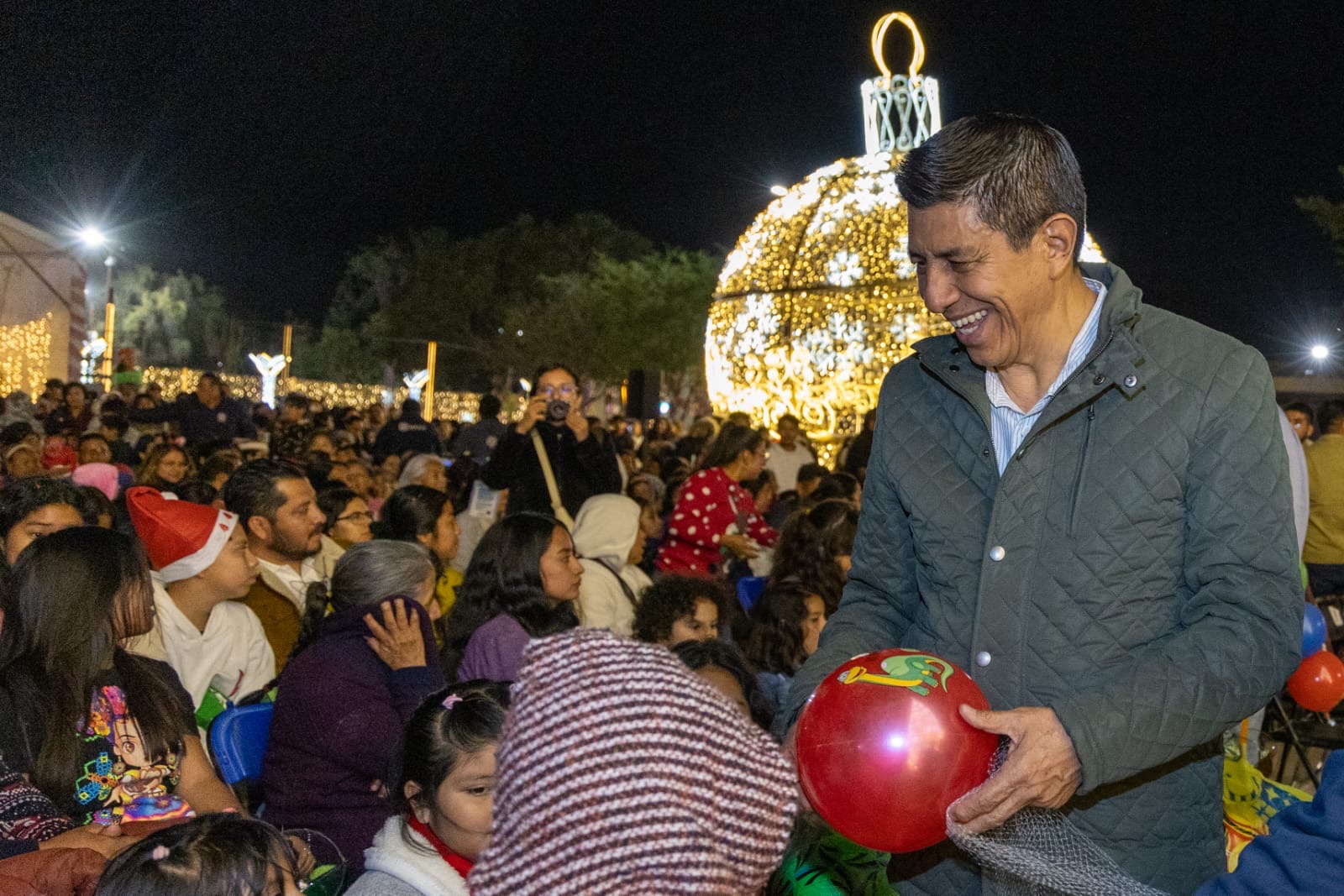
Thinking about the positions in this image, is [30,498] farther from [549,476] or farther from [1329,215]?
[1329,215]

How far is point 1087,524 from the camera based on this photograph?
6.55 ft

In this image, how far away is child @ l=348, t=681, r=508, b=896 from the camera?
276 centimetres

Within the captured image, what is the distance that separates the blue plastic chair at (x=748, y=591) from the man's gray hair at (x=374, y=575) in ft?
8.35

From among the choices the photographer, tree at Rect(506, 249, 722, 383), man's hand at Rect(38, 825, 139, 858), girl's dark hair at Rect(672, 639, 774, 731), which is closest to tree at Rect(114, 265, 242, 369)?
tree at Rect(506, 249, 722, 383)

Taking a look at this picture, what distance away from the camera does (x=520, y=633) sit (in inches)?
183

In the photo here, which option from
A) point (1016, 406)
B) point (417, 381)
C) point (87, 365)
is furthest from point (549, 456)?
point (417, 381)

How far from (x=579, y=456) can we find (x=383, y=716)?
11.2ft

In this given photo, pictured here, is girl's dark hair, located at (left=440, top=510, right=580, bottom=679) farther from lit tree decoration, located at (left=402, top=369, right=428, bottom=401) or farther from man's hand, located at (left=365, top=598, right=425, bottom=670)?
lit tree decoration, located at (left=402, top=369, right=428, bottom=401)

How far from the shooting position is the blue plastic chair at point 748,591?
6694 millimetres

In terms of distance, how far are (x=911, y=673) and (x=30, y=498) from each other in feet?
14.2

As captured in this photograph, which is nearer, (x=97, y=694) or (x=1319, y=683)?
(x=97, y=694)

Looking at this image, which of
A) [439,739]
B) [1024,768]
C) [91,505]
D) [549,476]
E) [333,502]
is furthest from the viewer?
[549,476]

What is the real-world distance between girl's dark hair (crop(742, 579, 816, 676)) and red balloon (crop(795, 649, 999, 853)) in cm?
344

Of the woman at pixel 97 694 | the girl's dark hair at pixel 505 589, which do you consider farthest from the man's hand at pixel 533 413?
the woman at pixel 97 694
